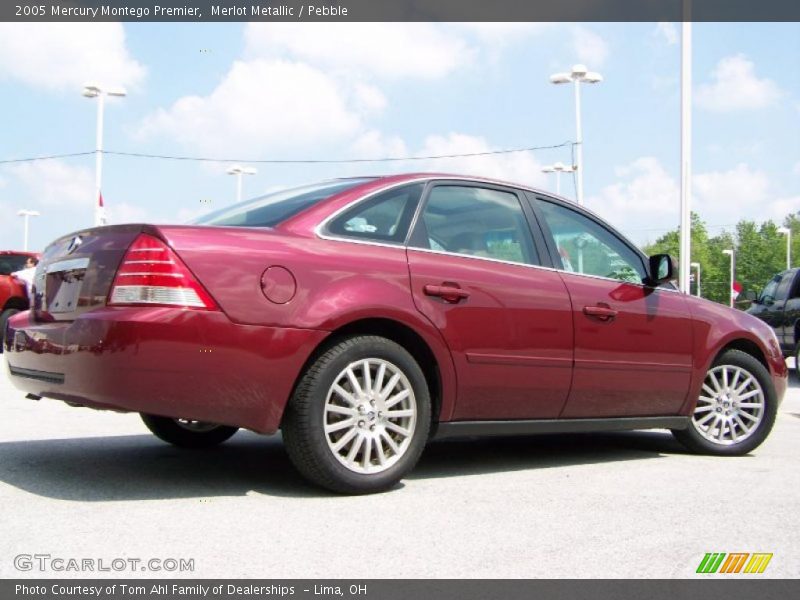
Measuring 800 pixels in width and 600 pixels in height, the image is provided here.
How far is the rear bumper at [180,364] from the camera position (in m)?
3.89

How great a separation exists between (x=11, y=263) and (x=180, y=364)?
12800 mm

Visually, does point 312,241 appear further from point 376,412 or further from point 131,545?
point 131,545

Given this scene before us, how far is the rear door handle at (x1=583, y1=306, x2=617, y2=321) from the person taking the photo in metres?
5.33

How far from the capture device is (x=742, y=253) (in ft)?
311

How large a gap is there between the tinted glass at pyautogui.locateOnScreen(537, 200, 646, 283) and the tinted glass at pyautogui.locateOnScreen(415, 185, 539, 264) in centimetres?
25

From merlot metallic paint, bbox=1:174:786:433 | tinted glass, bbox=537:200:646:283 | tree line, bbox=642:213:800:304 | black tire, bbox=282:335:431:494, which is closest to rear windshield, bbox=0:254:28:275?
merlot metallic paint, bbox=1:174:786:433

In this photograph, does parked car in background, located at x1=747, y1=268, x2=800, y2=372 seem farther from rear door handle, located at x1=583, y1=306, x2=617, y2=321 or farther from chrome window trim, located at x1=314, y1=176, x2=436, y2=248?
chrome window trim, located at x1=314, y1=176, x2=436, y2=248

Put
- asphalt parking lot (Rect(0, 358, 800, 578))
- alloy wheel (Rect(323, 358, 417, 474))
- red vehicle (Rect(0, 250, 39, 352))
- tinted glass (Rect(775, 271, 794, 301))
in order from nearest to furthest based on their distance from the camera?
asphalt parking lot (Rect(0, 358, 800, 578))
alloy wheel (Rect(323, 358, 417, 474))
tinted glass (Rect(775, 271, 794, 301))
red vehicle (Rect(0, 250, 39, 352))

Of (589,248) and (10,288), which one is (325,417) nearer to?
(589,248)

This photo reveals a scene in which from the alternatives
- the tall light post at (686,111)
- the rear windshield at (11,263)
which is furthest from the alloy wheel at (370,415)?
the tall light post at (686,111)

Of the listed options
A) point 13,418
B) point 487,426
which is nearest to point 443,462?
point 487,426

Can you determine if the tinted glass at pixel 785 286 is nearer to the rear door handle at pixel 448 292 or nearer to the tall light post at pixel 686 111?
the tall light post at pixel 686 111
